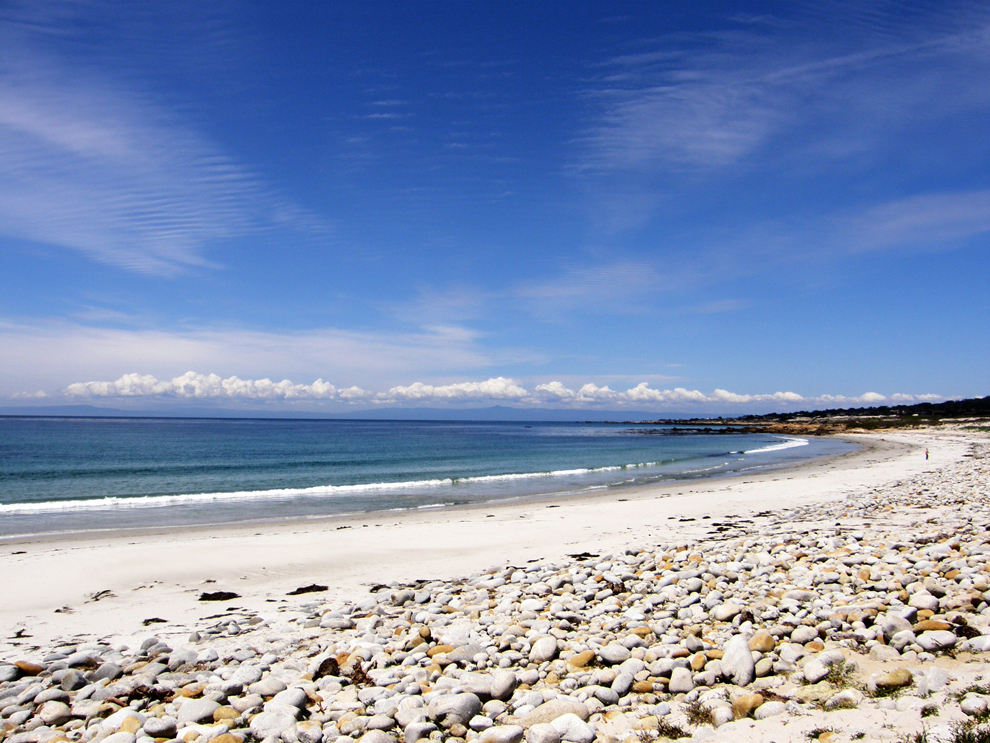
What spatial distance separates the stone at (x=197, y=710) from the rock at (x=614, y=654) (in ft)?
12.6

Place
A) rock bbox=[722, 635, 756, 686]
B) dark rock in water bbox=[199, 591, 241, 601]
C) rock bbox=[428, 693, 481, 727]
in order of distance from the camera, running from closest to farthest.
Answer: rock bbox=[428, 693, 481, 727], rock bbox=[722, 635, 756, 686], dark rock in water bbox=[199, 591, 241, 601]

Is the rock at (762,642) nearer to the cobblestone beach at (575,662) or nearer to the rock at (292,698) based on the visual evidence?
the cobblestone beach at (575,662)

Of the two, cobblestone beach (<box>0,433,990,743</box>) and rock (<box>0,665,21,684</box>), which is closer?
cobblestone beach (<box>0,433,990,743</box>)

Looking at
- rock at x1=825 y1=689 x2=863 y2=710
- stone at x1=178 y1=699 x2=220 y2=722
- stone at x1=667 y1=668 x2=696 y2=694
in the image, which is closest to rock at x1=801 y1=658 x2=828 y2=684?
rock at x1=825 y1=689 x2=863 y2=710

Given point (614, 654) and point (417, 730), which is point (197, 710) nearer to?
point (417, 730)

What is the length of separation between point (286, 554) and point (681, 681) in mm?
11131

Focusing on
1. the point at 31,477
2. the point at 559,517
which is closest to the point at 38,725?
the point at 559,517

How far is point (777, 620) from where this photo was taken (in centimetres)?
639

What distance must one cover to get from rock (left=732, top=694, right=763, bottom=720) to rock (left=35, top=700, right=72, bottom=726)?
609 cm

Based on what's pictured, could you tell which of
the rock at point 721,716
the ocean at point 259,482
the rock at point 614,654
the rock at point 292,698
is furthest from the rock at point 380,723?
the ocean at point 259,482

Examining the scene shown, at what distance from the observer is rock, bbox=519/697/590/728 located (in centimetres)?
466

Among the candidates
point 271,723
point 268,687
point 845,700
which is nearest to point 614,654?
point 845,700

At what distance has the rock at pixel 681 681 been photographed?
498 cm

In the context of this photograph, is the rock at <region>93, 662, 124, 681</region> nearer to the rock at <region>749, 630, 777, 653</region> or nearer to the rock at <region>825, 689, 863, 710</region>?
the rock at <region>749, 630, 777, 653</region>
